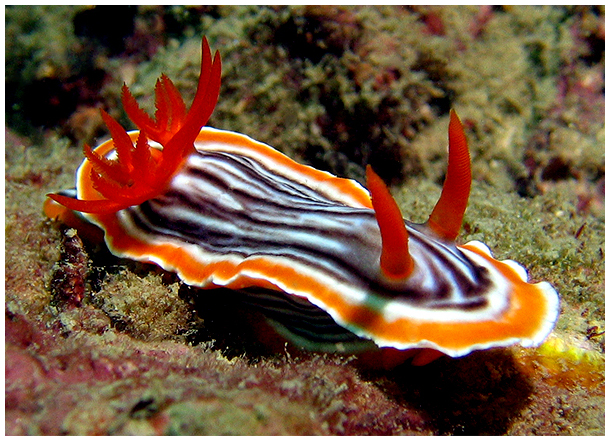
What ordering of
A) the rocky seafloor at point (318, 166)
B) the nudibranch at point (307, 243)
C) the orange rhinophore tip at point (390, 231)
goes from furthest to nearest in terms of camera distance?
the nudibranch at point (307, 243)
the orange rhinophore tip at point (390, 231)
the rocky seafloor at point (318, 166)

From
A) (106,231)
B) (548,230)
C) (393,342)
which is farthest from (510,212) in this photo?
(106,231)

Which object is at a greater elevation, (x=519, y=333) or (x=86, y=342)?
(x=519, y=333)

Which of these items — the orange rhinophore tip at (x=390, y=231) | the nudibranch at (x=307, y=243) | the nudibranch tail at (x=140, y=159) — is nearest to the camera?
the orange rhinophore tip at (x=390, y=231)

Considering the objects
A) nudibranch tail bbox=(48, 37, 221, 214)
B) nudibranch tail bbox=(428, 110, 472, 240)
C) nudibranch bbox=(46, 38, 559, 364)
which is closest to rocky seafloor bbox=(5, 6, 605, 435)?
nudibranch bbox=(46, 38, 559, 364)

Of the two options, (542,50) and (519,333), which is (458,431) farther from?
(542,50)

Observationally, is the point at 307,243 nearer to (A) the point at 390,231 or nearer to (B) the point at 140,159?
(A) the point at 390,231

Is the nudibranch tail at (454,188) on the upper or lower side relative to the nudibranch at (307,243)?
upper

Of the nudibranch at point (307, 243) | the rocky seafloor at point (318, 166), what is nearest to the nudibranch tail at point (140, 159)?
the nudibranch at point (307, 243)

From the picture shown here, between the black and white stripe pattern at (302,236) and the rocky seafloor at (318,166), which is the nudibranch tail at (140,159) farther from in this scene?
the rocky seafloor at (318,166)
